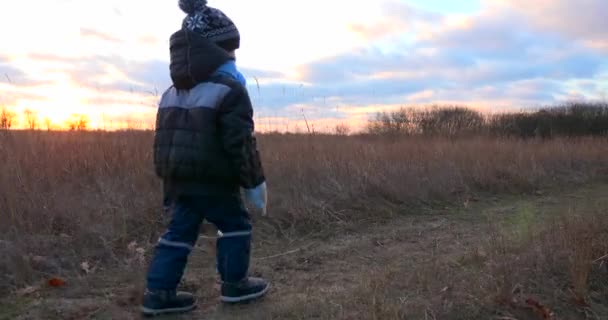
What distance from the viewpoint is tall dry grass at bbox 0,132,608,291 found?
4.53 meters

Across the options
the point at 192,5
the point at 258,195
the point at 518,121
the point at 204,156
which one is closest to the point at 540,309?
the point at 258,195

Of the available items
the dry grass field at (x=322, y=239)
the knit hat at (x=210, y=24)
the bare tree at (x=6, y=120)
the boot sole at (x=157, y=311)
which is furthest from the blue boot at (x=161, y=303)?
the bare tree at (x=6, y=120)

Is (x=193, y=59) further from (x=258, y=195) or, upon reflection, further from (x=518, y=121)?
(x=518, y=121)

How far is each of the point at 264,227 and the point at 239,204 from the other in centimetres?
215

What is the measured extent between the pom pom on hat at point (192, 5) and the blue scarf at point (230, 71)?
431 mm

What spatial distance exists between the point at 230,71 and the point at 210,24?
341 millimetres

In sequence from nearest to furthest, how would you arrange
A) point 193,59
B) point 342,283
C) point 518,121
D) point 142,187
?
point 193,59
point 342,283
point 142,187
point 518,121

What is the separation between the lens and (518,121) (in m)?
26.3

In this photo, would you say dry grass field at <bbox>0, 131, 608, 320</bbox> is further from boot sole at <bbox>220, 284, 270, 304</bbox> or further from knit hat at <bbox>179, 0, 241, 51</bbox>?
knit hat at <bbox>179, 0, 241, 51</bbox>

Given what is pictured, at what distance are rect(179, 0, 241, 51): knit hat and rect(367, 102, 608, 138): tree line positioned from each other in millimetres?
15651

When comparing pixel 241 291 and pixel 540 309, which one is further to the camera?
pixel 241 291

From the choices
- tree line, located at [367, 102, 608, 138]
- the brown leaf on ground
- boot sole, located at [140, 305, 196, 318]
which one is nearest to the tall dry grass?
boot sole, located at [140, 305, 196, 318]

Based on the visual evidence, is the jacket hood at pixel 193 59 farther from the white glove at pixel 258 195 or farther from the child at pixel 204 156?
the white glove at pixel 258 195

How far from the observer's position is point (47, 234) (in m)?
4.61
